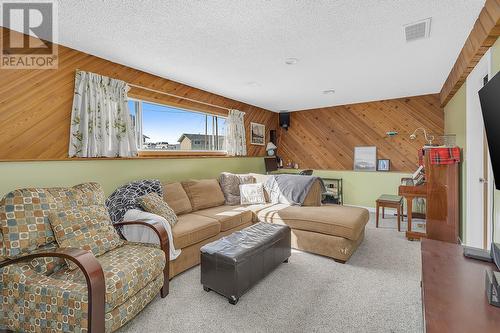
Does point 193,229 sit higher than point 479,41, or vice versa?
point 479,41

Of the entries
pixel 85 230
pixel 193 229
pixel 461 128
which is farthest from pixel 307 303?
pixel 461 128

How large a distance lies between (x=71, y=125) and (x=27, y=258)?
1.57 metres

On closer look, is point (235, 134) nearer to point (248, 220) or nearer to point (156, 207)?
point (248, 220)

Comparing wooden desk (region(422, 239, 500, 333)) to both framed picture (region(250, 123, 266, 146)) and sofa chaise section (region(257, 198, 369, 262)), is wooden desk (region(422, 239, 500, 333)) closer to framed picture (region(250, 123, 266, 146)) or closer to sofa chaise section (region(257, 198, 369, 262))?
sofa chaise section (region(257, 198, 369, 262))

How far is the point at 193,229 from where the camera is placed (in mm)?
2676

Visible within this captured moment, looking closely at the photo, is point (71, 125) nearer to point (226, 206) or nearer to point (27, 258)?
point (27, 258)

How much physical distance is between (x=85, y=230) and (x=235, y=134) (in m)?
3.42

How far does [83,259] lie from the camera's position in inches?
58.7

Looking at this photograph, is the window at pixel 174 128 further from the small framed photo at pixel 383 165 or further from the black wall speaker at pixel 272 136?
the small framed photo at pixel 383 165

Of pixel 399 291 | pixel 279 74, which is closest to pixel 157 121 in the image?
pixel 279 74

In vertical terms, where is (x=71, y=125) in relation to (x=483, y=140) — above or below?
above

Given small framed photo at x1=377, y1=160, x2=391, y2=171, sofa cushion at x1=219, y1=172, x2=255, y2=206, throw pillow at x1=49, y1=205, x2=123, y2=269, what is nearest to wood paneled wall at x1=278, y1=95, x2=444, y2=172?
small framed photo at x1=377, y1=160, x2=391, y2=171

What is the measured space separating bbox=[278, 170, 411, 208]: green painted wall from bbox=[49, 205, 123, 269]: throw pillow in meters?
4.70

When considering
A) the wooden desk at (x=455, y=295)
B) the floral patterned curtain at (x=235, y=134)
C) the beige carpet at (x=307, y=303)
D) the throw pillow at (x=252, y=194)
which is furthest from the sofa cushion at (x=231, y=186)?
the wooden desk at (x=455, y=295)
